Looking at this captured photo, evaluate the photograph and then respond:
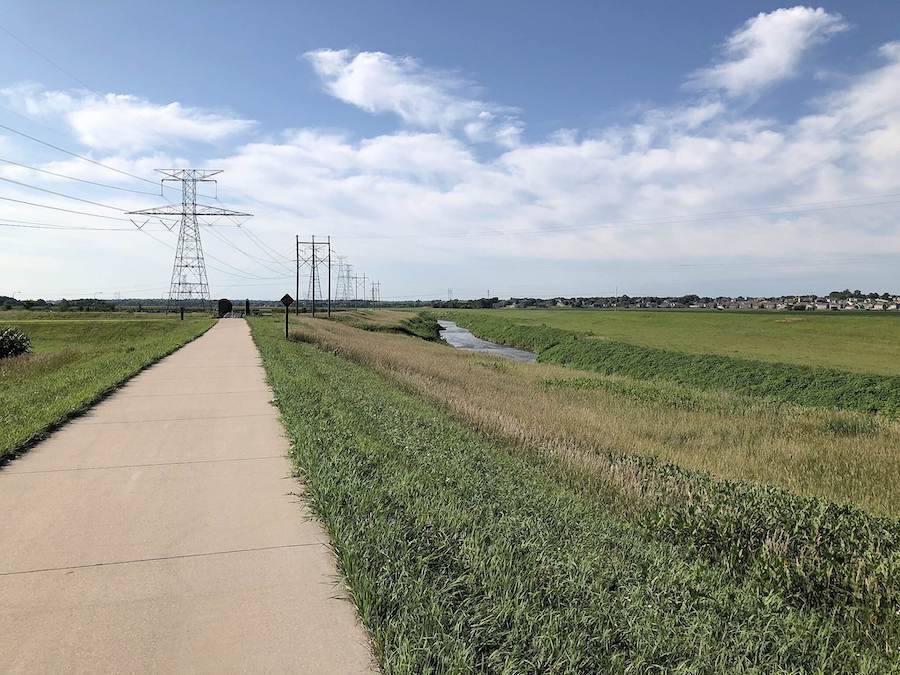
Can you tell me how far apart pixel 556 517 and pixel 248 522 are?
2914 mm

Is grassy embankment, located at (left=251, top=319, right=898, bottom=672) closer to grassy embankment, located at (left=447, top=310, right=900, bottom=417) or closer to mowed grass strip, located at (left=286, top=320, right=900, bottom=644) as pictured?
mowed grass strip, located at (left=286, top=320, right=900, bottom=644)

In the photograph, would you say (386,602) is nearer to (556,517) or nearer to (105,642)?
(105,642)

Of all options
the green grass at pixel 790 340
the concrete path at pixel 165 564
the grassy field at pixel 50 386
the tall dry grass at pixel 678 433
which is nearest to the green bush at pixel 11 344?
the grassy field at pixel 50 386

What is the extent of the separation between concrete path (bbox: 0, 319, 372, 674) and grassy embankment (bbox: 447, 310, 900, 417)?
710 inches

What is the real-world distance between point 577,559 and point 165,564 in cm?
306

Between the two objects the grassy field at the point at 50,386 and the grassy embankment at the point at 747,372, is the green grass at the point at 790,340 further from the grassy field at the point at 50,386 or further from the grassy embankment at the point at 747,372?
the grassy field at the point at 50,386

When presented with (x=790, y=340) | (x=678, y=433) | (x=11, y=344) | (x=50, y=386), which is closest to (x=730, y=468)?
(x=678, y=433)

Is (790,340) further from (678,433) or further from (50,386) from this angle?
(50,386)

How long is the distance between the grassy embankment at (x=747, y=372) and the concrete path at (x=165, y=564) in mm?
18043

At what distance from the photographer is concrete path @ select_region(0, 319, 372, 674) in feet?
10.2

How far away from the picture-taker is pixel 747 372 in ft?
93.9

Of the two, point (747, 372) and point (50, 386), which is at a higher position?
point (50, 386)

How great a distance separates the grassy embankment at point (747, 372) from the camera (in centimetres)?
2273

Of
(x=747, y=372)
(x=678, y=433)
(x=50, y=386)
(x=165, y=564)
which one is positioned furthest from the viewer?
(x=747, y=372)
